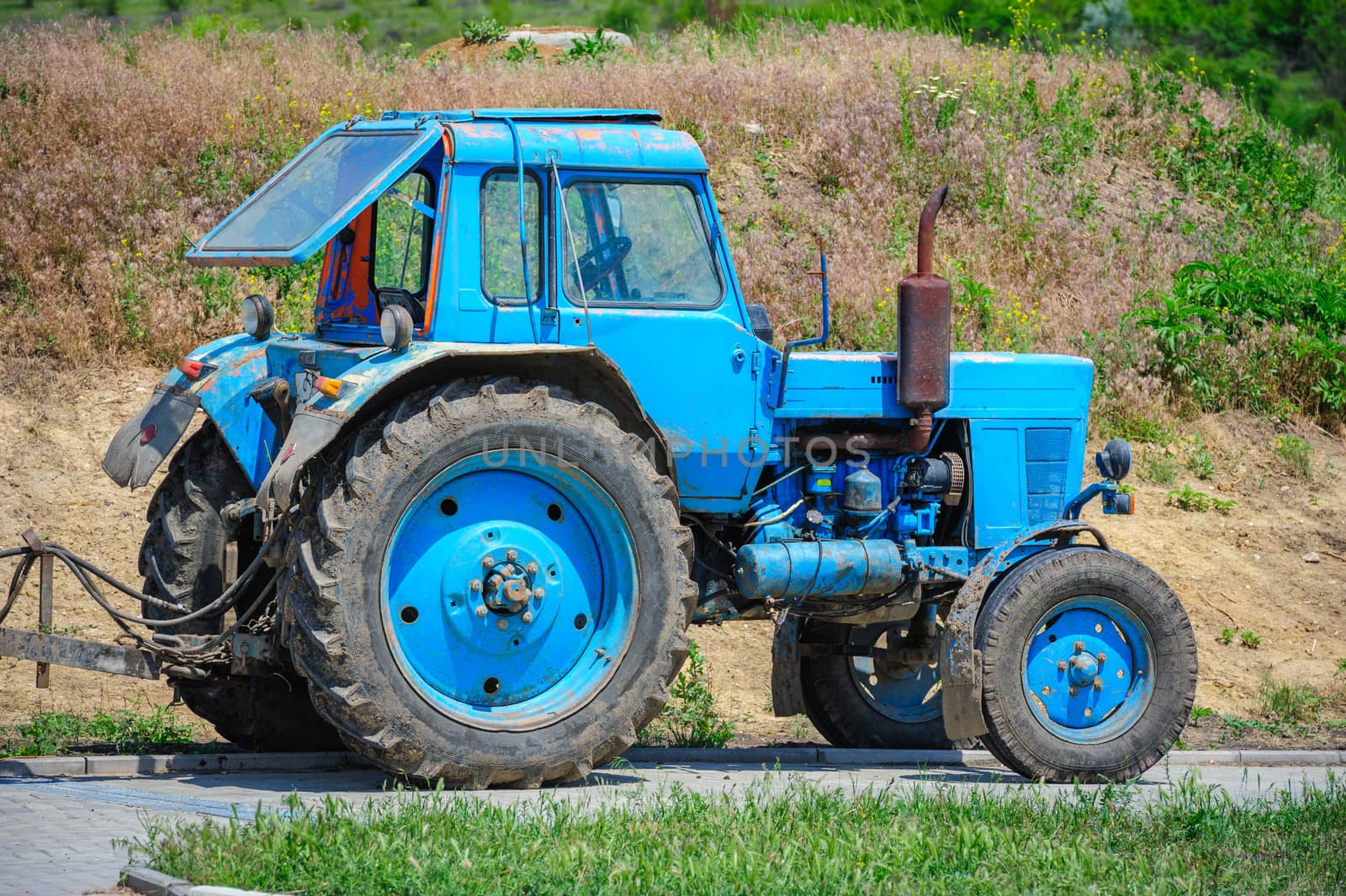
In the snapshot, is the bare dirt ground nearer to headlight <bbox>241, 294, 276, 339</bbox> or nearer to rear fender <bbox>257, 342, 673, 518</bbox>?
headlight <bbox>241, 294, 276, 339</bbox>

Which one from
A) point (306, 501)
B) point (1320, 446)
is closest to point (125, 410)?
point (306, 501)

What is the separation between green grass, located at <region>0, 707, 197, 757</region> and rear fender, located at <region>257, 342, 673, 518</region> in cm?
192

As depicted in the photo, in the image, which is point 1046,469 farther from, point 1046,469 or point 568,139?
point 568,139

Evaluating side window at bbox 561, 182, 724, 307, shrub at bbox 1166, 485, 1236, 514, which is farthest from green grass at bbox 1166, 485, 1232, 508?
side window at bbox 561, 182, 724, 307

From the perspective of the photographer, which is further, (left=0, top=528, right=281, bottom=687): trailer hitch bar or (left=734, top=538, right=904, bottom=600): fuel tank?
(left=734, top=538, right=904, bottom=600): fuel tank

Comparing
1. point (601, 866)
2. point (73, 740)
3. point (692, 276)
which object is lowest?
point (73, 740)

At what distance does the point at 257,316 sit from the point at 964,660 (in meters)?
4.06

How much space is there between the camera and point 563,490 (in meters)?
7.28

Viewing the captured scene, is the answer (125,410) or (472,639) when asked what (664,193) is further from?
(125,410)

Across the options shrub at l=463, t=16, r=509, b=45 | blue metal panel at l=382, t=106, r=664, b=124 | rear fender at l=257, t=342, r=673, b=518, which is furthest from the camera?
Result: shrub at l=463, t=16, r=509, b=45

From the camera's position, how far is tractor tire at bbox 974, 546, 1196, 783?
7773 mm

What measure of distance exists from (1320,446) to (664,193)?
8692mm

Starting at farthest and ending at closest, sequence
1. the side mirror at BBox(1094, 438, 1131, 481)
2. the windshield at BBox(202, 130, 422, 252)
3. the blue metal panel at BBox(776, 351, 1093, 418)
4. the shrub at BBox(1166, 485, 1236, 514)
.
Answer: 1. the shrub at BBox(1166, 485, 1236, 514)
2. the side mirror at BBox(1094, 438, 1131, 481)
3. the blue metal panel at BBox(776, 351, 1093, 418)
4. the windshield at BBox(202, 130, 422, 252)

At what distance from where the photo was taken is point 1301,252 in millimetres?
15805
